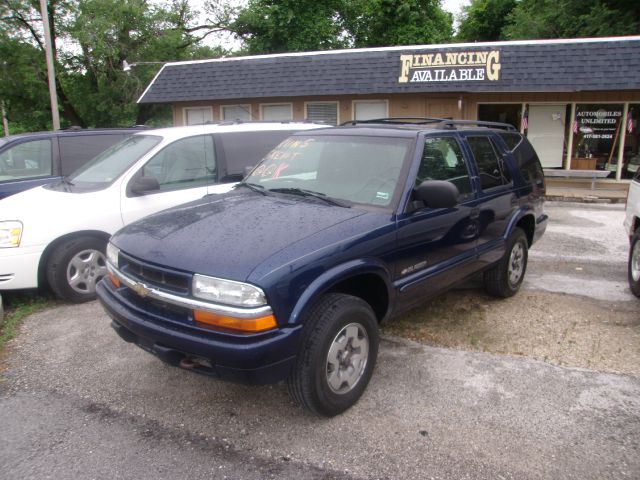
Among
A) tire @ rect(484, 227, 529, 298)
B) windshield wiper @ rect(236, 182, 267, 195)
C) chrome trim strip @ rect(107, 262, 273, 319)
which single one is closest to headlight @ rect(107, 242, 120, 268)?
chrome trim strip @ rect(107, 262, 273, 319)

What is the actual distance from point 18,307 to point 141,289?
3085mm

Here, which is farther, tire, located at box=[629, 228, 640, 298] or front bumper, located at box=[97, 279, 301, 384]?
tire, located at box=[629, 228, 640, 298]

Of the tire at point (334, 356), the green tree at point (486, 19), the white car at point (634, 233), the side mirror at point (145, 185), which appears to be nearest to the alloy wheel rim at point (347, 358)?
the tire at point (334, 356)

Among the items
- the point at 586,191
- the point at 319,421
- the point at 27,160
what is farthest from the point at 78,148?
the point at 586,191

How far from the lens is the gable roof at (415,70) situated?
12.5 meters

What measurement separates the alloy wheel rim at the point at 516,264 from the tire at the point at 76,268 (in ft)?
14.4

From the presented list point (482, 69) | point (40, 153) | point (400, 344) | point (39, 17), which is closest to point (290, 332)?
point (400, 344)

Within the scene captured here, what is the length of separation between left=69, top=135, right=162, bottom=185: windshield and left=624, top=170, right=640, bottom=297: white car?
5.45 m

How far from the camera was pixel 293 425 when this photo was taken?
3375mm

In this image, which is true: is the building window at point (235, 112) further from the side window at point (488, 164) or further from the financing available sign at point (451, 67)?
the side window at point (488, 164)

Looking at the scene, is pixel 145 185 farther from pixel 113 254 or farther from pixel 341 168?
pixel 341 168

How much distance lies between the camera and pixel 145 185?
550 centimetres

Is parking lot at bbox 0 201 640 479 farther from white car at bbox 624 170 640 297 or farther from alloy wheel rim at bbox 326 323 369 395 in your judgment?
white car at bbox 624 170 640 297

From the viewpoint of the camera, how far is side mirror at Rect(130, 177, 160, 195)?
18.0 feet
